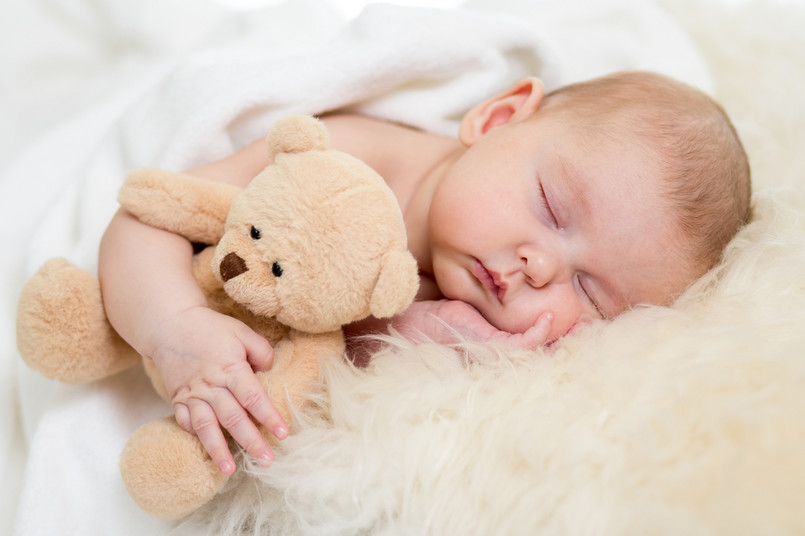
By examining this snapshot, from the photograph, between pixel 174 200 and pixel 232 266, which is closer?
pixel 232 266

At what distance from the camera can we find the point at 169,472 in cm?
81

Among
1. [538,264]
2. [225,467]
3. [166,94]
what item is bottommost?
[225,467]

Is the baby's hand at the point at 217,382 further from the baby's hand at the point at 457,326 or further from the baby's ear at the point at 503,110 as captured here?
the baby's ear at the point at 503,110

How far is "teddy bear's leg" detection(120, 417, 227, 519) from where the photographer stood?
81 centimetres

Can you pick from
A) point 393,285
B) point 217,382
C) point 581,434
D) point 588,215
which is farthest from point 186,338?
point 588,215

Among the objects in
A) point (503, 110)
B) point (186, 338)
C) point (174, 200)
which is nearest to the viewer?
point (186, 338)

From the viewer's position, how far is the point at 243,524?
0.92 meters

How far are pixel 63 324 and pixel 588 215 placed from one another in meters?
0.82

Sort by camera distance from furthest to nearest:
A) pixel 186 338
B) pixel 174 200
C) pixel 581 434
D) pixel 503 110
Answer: pixel 503 110, pixel 174 200, pixel 186 338, pixel 581 434

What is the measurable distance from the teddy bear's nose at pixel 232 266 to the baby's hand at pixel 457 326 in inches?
13.2

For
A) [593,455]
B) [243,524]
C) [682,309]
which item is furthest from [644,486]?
[243,524]

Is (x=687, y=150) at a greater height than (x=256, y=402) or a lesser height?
greater

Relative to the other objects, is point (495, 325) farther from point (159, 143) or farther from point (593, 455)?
point (159, 143)

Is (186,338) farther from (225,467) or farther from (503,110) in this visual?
(503,110)
